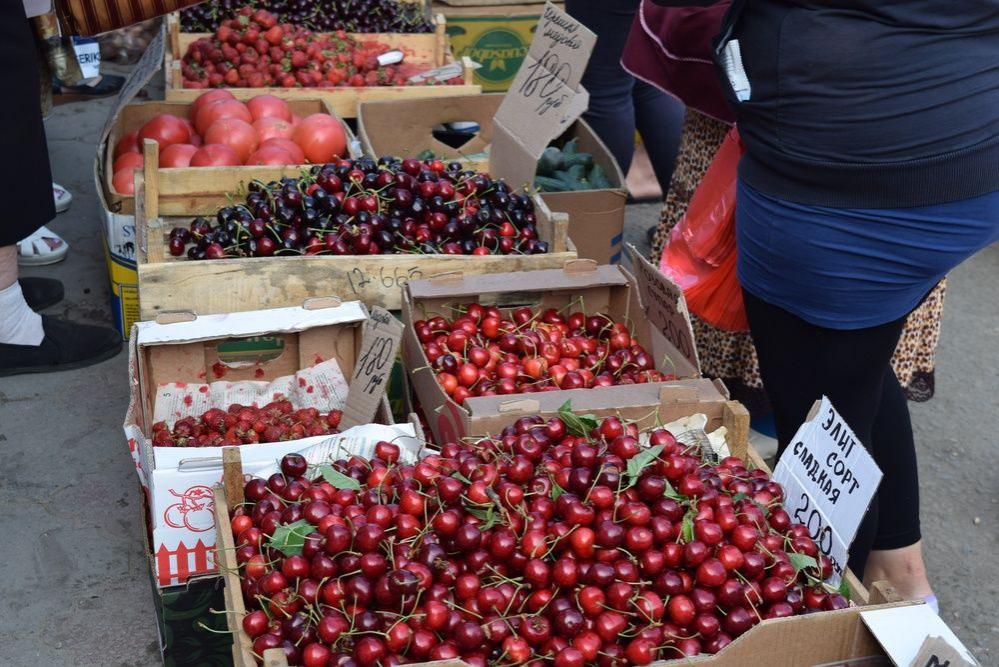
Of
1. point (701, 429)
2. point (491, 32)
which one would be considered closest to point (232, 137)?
point (701, 429)

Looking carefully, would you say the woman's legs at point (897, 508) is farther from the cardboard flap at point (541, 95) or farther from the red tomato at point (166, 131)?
the red tomato at point (166, 131)

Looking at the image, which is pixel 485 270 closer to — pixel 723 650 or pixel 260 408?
pixel 260 408

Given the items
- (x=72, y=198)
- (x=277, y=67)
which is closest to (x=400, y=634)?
(x=277, y=67)

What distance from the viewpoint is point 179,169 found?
310 cm

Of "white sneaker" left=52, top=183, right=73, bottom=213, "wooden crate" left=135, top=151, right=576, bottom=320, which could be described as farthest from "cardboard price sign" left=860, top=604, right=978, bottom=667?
"white sneaker" left=52, top=183, right=73, bottom=213

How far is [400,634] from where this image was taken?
1540 millimetres

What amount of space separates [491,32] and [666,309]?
141 inches

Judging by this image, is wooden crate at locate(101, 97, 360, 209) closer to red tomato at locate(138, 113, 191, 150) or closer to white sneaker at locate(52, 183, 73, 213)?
red tomato at locate(138, 113, 191, 150)

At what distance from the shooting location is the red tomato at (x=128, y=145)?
3.80 metres

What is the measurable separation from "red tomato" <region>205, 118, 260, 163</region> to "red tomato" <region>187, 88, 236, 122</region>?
0.68 feet

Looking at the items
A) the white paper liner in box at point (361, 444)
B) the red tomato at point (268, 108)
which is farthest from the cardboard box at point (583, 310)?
the red tomato at point (268, 108)

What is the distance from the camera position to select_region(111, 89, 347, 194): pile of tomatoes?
11.5 feet

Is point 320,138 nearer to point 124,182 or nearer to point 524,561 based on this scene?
point 124,182

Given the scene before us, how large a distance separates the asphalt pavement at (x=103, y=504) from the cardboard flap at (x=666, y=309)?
104cm
